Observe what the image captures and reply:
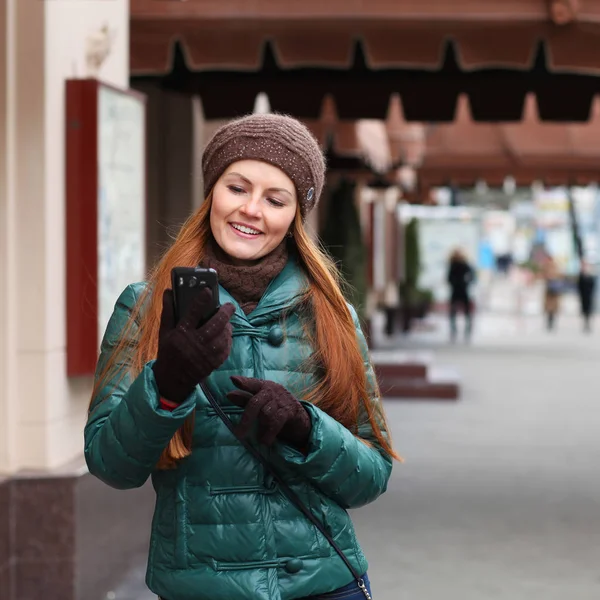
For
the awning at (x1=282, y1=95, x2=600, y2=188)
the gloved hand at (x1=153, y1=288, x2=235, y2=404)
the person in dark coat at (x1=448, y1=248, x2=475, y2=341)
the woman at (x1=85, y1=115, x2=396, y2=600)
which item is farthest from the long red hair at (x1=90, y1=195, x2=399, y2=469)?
the person in dark coat at (x1=448, y1=248, x2=475, y2=341)

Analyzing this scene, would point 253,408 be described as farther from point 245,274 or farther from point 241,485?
point 245,274

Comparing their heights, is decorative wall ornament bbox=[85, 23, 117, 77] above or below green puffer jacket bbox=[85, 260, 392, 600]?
above

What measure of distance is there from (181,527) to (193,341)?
1.52ft

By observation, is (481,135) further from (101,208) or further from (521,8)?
(101,208)

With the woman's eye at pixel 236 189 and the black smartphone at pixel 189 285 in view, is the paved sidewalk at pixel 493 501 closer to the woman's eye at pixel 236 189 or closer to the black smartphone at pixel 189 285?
the woman's eye at pixel 236 189

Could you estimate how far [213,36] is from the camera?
6.98 meters

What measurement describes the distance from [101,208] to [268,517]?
3120 mm

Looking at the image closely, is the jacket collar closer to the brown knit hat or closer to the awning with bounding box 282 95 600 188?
the brown knit hat

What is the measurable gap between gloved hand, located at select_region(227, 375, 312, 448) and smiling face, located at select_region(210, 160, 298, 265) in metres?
0.32

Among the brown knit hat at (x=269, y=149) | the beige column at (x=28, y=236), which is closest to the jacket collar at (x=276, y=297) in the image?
the brown knit hat at (x=269, y=149)

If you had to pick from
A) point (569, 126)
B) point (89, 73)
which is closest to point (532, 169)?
point (569, 126)

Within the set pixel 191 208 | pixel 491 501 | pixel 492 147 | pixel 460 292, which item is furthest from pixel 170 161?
pixel 460 292

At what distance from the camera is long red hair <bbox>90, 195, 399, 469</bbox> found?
102 inches

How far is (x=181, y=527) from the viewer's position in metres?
2.52
